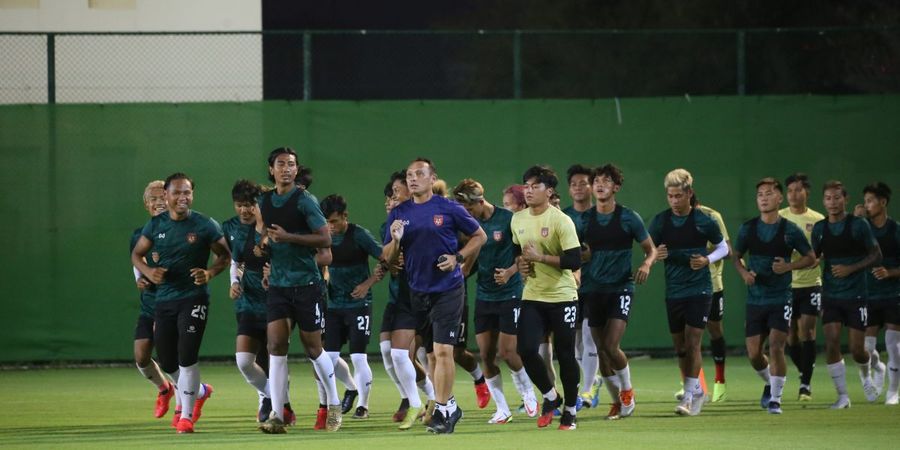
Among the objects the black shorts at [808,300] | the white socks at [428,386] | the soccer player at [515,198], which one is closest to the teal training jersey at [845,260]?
the black shorts at [808,300]

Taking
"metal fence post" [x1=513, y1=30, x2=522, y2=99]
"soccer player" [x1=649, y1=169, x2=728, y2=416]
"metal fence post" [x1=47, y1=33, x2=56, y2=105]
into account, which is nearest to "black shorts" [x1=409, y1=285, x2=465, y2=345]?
"soccer player" [x1=649, y1=169, x2=728, y2=416]

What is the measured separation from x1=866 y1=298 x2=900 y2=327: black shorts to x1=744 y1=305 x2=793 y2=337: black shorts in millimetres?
1857

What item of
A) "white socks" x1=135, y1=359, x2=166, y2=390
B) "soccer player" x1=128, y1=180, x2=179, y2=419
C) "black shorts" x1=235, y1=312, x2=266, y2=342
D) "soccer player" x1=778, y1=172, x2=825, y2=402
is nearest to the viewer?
"black shorts" x1=235, y1=312, x2=266, y2=342

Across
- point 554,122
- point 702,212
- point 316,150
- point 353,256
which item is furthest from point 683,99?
point 353,256

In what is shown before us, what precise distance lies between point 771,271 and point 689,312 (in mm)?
967

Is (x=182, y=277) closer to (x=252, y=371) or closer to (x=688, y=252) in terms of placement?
(x=252, y=371)

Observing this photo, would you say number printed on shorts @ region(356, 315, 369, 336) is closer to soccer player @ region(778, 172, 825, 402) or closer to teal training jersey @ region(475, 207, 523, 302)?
teal training jersey @ region(475, 207, 523, 302)

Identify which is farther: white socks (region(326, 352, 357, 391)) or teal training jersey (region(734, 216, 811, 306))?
teal training jersey (region(734, 216, 811, 306))

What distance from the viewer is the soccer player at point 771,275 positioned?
14.8 m

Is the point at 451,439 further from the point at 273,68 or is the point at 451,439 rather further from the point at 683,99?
the point at 273,68

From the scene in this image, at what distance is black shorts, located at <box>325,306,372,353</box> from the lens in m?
14.7

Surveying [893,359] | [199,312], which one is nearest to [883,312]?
[893,359]

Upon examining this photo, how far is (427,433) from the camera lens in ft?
41.7

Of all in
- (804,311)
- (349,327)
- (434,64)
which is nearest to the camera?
(349,327)
